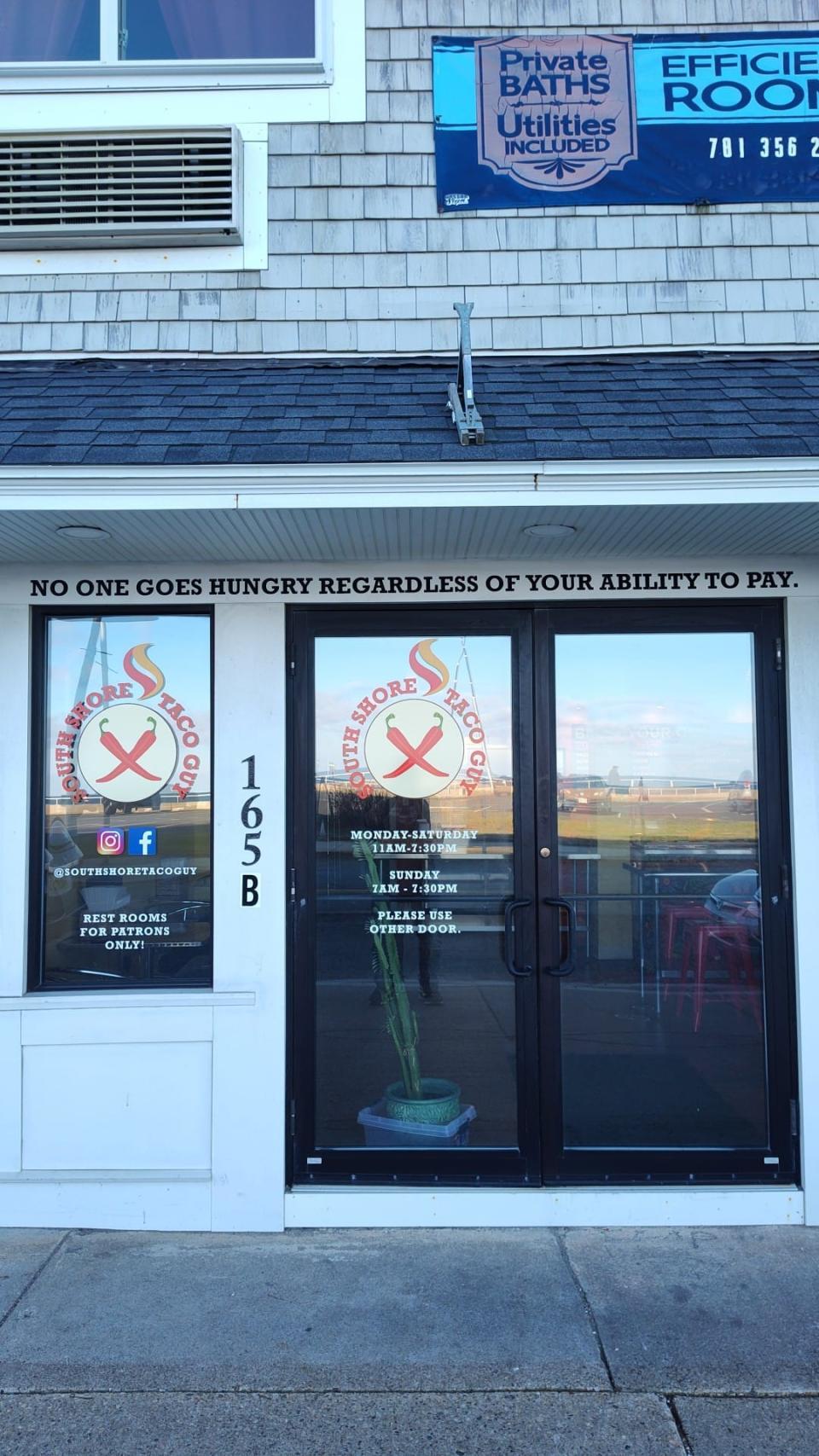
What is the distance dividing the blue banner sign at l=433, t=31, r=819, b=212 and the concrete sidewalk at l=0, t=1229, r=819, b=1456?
4.58 m

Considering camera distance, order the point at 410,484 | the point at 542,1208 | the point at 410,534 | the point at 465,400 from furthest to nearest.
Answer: the point at 542,1208, the point at 410,534, the point at 465,400, the point at 410,484

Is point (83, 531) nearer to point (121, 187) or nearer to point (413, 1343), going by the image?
point (121, 187)

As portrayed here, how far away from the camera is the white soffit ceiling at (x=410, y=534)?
387 centimetres

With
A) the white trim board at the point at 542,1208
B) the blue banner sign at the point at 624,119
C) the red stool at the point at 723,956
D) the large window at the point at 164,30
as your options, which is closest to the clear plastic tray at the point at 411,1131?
the white trim board at the point at 542,1208

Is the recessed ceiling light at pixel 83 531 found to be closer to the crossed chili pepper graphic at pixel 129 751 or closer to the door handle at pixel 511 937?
the crossed chili pepper graphic at pixel 129 751

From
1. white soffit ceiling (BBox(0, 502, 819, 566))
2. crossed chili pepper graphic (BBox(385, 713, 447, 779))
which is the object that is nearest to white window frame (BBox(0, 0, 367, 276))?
white soffit ceiling (BBox(0, 502, 819, 566))

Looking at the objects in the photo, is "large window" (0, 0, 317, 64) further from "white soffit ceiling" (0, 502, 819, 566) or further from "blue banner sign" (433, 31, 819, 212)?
"white soffit ceiling" (0, 502, 819, 566)

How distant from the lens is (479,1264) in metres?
4.04

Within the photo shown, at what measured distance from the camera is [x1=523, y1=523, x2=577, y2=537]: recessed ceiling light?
4.06 metres

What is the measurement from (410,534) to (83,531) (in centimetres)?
127

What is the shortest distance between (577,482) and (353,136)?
2383 mm

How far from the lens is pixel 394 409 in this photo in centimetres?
423

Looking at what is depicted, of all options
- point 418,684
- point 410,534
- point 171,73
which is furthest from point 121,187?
point 418,684

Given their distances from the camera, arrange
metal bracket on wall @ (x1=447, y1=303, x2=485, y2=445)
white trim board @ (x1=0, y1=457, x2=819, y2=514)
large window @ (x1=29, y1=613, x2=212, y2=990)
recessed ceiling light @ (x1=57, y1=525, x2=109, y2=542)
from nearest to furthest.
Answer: white trim board @ (x1=0, y1=457, x2=819, y2=514)
metal bracket on wall @ (x1=447, y1=303, x2=485, y2=445)
recessed ceiling light @ (x1=57, y1=525, x2=109, y2=542)
large window @ (x1=29, y1=613, x2=212, y2=990)
